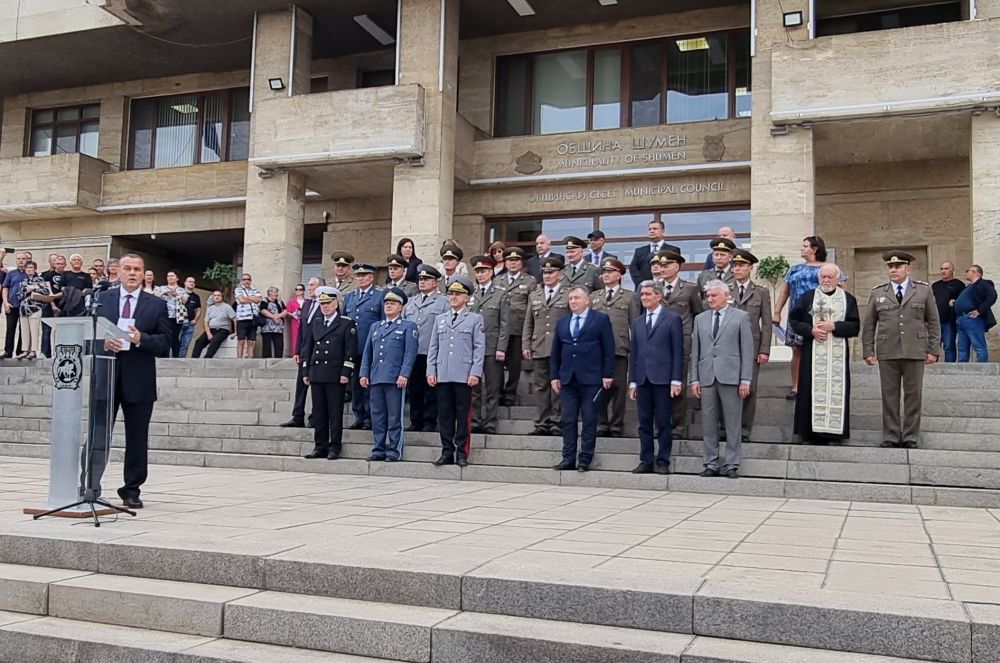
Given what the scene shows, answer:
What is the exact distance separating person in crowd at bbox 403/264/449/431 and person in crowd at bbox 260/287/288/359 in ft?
21.3

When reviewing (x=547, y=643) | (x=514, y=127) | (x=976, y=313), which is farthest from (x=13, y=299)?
(x=976, y=313)

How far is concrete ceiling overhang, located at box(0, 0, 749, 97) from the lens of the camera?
18828 mm

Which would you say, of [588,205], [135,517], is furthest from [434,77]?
[135,517]

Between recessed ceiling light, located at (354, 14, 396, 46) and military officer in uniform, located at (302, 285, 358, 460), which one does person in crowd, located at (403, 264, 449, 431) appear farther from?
recessed ceiling light, located at (354, 14, 396, 46)

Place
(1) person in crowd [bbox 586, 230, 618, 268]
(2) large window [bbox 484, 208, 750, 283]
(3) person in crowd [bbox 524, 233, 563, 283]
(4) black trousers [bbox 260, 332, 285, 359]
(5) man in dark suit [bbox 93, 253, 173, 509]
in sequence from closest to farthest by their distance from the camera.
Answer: (5) man in dark suit [bbox 93, 253, 173, 509], (3) person in crowd [bbox 524, 233, 563, 283], (1) person in crowd [bbox 586, 230, 618, 268], (4) black trousers [bbox 260, 332, 285, 359], (2) large window [bbox 484, 208, 750, 283]

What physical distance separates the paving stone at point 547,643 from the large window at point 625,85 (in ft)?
51.9

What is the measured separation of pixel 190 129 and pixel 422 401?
620 inches

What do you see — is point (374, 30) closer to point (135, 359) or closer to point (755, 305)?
point (755, 305)

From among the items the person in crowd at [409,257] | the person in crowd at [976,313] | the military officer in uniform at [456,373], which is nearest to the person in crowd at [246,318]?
the person in crowd at [409,257]

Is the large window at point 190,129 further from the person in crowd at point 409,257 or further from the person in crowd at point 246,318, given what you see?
the person in crowd at point 409,257

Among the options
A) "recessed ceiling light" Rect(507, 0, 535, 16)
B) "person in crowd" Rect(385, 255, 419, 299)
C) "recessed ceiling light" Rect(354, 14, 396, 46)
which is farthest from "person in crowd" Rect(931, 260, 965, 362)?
"recessed ceiling light" Rect(354, 14, 396, 46)

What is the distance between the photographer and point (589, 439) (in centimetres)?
884

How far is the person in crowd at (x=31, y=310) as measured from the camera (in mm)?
14508

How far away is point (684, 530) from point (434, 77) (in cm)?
1367
